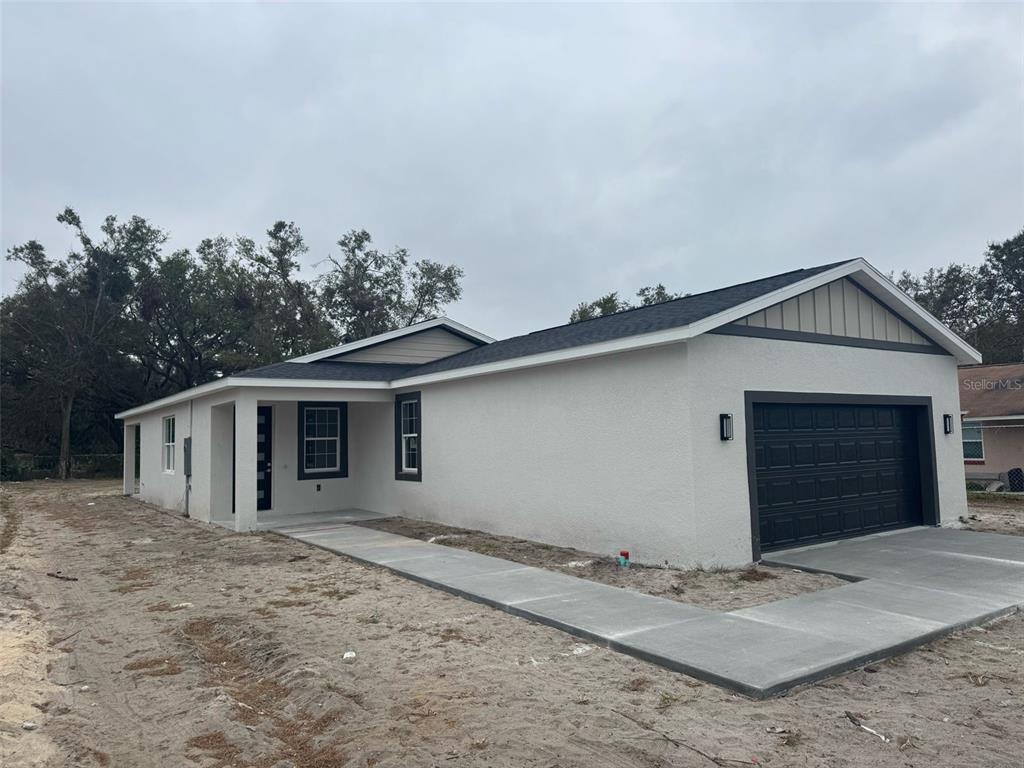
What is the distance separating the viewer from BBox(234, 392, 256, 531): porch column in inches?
453

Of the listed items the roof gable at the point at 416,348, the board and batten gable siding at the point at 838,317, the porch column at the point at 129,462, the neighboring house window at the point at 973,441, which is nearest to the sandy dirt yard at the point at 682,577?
the board and batten gable siding at the point at 838,317

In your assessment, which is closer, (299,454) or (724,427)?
(724,427)

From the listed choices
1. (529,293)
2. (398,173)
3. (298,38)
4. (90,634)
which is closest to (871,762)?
(90,634)

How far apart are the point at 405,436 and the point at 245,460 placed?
314cm

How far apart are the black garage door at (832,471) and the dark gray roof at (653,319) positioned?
5.16 ft

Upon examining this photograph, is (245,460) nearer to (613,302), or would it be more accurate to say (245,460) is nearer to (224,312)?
(224,312)

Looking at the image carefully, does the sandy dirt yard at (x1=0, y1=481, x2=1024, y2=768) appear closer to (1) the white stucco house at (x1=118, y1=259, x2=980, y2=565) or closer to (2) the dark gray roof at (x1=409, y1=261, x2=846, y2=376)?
(1) the white stucco house at (x1=118, y1=259, x2=980, y2=565)

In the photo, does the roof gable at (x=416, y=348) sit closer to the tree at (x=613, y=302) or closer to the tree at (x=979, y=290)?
the tree at (x=613, y=302)

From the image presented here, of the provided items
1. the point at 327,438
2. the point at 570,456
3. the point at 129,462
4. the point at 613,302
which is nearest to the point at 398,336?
the point at 327,438

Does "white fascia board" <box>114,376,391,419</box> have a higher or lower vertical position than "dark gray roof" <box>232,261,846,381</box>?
lower

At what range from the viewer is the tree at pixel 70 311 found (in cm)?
3114

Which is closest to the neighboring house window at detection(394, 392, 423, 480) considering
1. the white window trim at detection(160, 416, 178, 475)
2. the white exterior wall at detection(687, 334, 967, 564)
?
the white window trim at detection(160, 416, 178, 475)

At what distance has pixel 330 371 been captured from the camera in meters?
13.4

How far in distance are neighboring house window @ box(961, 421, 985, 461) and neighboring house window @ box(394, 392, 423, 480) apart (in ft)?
52.4
